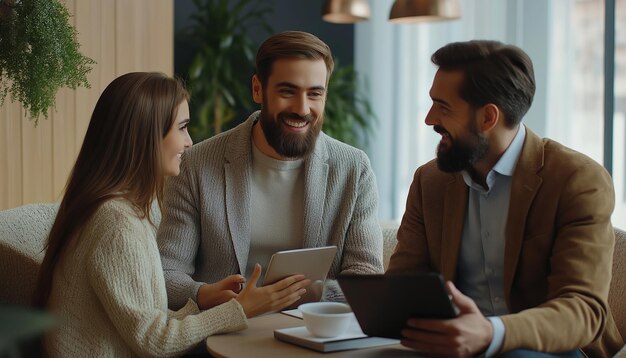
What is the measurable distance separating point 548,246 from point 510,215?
122 mm

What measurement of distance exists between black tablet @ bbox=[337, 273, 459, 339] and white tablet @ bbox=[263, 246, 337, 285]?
332 millimetres

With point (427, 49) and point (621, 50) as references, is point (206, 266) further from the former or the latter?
point (427, 49)

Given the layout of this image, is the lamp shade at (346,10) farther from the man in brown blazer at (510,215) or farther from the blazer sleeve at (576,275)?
the blazer sleeve at (576,275)

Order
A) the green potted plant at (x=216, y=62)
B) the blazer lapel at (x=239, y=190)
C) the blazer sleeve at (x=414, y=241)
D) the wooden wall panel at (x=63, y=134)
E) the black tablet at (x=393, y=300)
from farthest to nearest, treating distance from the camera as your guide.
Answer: the green potted plant at (x=216, y=62) → the wooden wall panel at (x=63, y=134) → the blazer lapel at (x=239, y=190) → the blazer sleeve at (x=414, y=241) → the black tablet at (x=393, y=300)

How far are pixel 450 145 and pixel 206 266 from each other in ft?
3.05

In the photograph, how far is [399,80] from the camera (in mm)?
6047

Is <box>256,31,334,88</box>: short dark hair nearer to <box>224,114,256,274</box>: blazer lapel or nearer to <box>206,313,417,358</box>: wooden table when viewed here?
<box>224,114,256,274</box>: blazer lapel

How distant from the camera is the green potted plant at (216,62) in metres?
5.75

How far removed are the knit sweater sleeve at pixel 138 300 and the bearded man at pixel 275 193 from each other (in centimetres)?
62

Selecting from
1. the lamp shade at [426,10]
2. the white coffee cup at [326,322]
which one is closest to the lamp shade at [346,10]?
the lamp shade at [426,10]

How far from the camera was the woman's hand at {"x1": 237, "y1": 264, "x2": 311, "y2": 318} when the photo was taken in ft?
7.12

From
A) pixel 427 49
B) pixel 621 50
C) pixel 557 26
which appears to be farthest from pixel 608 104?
pixel 427 49

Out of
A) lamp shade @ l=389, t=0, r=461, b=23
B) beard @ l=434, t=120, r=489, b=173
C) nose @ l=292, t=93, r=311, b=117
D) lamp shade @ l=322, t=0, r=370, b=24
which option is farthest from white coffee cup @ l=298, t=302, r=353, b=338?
lamp shade @ l=322, t=0, r=370, b=24

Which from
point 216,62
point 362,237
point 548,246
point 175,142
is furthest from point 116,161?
point 216,62
